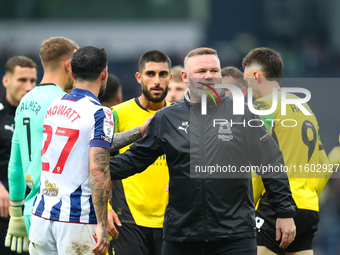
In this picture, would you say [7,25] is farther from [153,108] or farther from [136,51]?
[153,108]

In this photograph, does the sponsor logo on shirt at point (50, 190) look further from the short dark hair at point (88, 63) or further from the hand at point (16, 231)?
the hand at point (16, 231)

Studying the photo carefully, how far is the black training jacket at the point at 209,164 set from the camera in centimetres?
352

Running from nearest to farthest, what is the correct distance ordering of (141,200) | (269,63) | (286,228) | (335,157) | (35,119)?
(286,228)
(35,119)
(141,200)
(269,63)
(335,157)

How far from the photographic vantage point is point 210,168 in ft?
11.7

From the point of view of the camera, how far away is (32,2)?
86.2 feet

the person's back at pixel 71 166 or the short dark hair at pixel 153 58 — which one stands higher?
the short dark hair at pixel 153 58

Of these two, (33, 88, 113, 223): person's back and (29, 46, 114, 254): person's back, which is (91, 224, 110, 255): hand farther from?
(33, 88, 113, 223): person's back

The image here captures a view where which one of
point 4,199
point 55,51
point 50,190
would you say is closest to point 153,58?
point 55,51

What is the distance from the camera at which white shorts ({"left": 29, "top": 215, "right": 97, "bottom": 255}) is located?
338 cm

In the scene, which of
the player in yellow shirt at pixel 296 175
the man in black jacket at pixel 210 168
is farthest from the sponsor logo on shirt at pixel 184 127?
the player in yellow shirt at pixel 296 175

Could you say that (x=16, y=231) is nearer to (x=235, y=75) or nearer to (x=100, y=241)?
(x=100, y=241)

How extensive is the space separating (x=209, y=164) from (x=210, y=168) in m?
0.04

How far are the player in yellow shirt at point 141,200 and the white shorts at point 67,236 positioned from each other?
1449mm

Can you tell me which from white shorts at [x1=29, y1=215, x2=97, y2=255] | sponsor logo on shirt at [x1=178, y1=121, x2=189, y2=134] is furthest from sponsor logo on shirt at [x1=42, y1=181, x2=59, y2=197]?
sponsor logo on shirt at [x1=178, y1=121, x2=189, y2=134]
